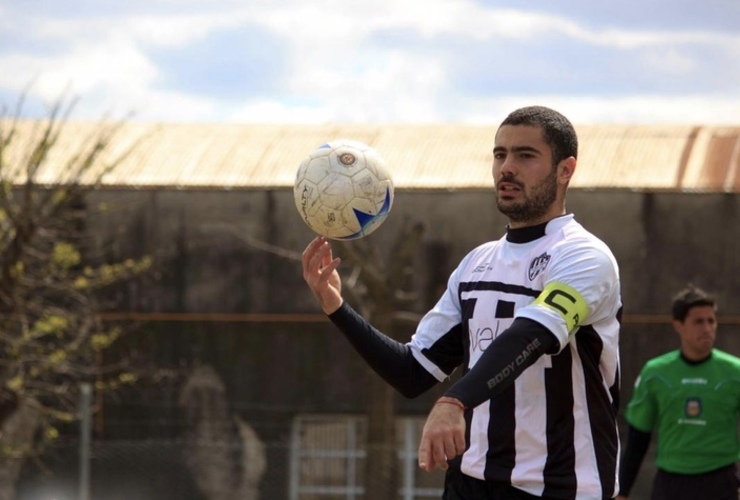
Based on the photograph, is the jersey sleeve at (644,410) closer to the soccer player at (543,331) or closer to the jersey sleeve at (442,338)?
the jersey sleeve at (442,338)

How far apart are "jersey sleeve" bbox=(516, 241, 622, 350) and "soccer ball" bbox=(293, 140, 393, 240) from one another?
101 centimetres

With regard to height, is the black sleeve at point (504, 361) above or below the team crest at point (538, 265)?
below

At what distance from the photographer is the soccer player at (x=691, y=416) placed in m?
9.17

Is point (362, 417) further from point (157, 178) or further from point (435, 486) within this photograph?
point (157, 178)

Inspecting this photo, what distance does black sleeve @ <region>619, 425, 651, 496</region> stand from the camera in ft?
29.7

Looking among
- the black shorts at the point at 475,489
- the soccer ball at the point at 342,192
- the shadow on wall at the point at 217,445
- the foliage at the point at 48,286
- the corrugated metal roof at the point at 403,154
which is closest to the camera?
the black shorts at the point at 475,489

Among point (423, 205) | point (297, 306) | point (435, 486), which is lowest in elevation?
point (435, 486)

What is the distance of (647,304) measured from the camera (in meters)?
19.2

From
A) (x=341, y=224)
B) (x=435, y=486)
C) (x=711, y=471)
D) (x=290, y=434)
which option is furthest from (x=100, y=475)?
(x=341, y=224)

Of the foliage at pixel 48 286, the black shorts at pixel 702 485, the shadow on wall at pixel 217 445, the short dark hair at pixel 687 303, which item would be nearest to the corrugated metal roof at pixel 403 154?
the foliage at pixel 48 286

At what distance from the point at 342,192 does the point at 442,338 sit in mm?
683

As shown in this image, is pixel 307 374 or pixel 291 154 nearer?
pixel 307 374

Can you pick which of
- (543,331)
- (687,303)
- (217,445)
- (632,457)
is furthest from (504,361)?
(217,445)

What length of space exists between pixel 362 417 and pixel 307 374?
1008mm
